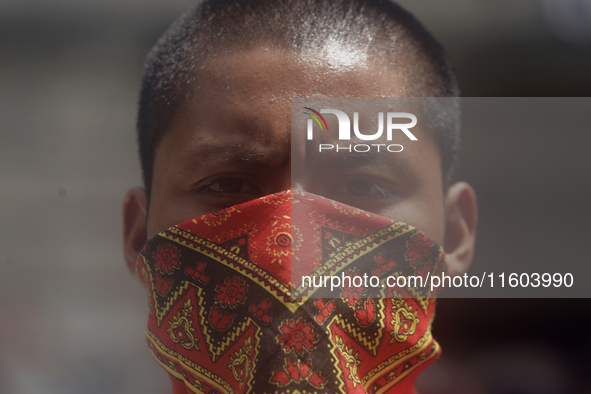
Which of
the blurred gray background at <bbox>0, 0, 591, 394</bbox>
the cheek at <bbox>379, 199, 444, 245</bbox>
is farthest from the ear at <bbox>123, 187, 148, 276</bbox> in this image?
the cheek at <bbox>379, 199, 444, 245</bbox>

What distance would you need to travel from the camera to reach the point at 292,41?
88 centimetres

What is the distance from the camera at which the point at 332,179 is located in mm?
851

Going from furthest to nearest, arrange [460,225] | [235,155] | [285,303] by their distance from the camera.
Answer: [460,225] < [235,155] < [285,303]

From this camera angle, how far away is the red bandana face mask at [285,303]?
710 mm

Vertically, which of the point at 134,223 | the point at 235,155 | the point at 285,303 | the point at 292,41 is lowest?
the point at 285,303

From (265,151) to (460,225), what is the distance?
525 millimetres

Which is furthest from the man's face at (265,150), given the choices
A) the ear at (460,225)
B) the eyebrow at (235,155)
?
the ear at (460,225)

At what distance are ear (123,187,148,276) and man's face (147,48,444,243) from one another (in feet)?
0.58

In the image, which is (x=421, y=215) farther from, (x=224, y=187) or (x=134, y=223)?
(x=134, y=223)

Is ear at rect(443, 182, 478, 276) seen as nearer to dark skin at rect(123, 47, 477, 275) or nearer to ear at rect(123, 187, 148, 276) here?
dark skin at rect(123, 47, 477, 275)

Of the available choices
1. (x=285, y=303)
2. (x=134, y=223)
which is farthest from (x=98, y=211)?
(x=285, y=303)

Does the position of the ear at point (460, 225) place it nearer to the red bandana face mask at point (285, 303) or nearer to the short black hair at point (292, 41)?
the short black hair at point (292, 41)

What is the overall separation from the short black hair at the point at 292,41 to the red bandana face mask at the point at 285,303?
281mm

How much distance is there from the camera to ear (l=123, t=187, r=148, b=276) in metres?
1.08
